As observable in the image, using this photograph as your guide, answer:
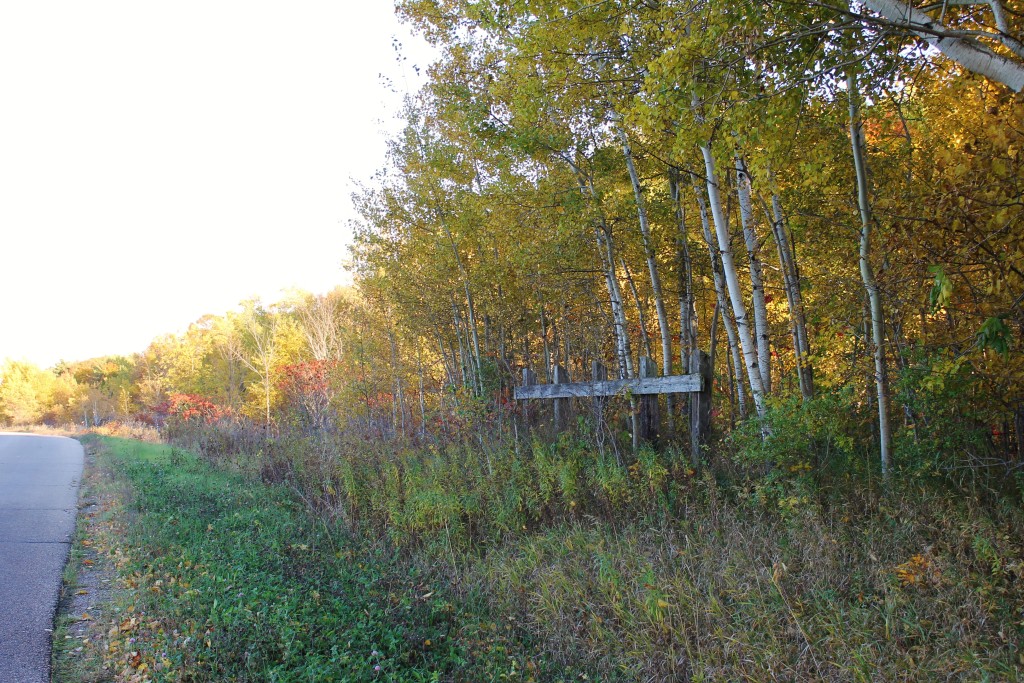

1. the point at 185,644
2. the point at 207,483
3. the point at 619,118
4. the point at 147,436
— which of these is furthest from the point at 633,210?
the point at 147,436

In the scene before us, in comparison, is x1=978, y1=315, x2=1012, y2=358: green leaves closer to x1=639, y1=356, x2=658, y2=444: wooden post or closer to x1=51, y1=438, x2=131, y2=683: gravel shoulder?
x1=639, y1=356, x2=658, y2=444: wooden post

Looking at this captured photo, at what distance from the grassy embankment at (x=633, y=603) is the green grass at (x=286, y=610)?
2 centimetres

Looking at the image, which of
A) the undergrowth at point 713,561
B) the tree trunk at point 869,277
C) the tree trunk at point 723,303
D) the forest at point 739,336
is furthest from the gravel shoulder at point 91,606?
the tree trunk at point 723,303

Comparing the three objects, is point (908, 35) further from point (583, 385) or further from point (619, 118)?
point (583, 385)

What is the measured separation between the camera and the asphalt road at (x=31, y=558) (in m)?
4.22

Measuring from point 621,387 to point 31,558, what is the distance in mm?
6088

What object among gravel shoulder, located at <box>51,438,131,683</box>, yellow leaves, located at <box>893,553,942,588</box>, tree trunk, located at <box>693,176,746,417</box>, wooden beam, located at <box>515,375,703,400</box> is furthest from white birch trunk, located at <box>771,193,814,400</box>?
gravel shoulder, located at <box>51,438,131,683</box>

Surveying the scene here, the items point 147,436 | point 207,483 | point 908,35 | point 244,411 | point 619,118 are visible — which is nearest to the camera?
point 908,35

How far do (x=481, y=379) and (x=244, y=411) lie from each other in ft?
70.3

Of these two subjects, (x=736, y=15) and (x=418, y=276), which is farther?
(x=418, y=276)

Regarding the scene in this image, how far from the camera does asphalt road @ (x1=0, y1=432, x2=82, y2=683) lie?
422cm

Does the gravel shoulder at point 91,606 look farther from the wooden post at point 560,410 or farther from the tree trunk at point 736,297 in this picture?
the tree trunk at point 736,297

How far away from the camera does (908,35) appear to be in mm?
4125

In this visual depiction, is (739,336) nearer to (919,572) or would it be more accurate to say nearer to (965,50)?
(919,572)
